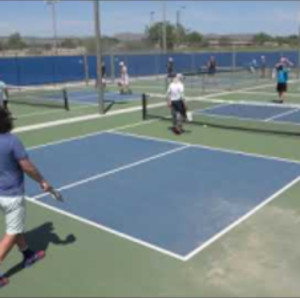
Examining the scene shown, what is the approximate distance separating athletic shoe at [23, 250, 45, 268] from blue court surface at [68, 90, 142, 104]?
16.8 m

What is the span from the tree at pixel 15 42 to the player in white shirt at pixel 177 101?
38400 mm

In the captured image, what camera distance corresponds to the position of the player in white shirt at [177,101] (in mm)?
14484

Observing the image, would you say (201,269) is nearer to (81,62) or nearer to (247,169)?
(247,169)

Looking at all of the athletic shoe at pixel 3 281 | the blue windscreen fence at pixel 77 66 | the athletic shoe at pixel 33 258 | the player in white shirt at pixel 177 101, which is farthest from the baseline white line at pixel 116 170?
the blue windscreen fence at pixel 77 66

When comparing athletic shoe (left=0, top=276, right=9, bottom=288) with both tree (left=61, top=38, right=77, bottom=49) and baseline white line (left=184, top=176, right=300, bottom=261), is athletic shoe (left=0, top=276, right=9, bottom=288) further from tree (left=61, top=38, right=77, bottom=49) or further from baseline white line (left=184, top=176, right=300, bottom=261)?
tree (left=61, top=38, right=77, bottom=49)


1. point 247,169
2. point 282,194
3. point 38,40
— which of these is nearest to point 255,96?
point 247,169

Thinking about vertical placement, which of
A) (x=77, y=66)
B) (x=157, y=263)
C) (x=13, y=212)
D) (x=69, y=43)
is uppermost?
(x=69, y=43)

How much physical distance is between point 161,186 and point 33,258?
3644 millimetres

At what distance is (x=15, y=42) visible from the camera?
51719mm

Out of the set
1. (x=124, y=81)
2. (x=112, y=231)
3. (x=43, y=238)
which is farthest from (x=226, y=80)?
(x=43, y=238)

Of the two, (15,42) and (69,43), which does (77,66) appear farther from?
(69,43)

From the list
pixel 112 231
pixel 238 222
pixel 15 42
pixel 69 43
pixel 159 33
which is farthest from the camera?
pixel 159 33

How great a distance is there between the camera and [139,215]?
26.3 ft

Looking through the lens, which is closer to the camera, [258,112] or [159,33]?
[258,112]
